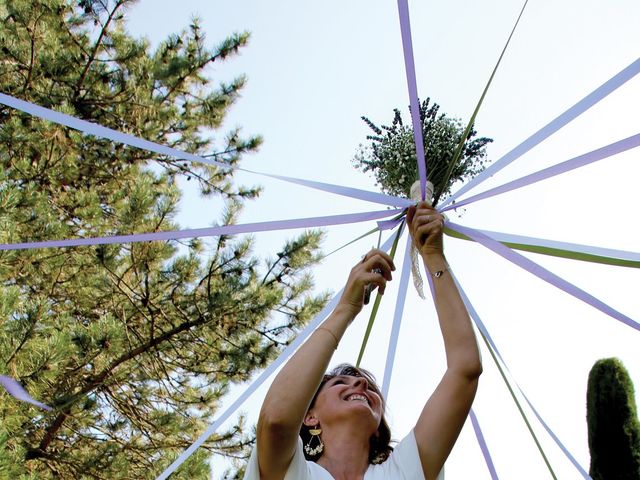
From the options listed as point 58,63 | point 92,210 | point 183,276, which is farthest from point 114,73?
point 183,276

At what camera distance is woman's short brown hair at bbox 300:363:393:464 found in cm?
187

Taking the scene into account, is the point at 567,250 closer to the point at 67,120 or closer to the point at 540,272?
the point at 540,272

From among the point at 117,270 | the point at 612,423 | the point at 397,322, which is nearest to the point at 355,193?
the point at 397,322

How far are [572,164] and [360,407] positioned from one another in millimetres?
867

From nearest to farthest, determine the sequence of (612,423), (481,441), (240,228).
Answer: (240,228), (481,441), (612,423)

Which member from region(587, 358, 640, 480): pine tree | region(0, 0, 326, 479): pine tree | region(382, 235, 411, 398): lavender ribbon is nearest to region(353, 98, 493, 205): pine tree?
region(382, 235, 411, 398): lavender ribbon

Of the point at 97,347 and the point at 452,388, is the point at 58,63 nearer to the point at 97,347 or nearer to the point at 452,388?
the point at 97,347

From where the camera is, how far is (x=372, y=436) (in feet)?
6.31

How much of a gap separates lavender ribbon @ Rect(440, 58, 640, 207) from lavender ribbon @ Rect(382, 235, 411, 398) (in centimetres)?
43

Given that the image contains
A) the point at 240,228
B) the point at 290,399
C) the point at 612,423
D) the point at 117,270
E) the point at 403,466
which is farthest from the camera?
the point at 612,423

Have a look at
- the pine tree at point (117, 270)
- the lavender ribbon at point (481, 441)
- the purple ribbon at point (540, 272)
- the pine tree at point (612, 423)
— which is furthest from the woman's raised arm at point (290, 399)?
the pine tree at point (612, 423)

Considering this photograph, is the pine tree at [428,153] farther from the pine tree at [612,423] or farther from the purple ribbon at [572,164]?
the pine tree at [612,423]

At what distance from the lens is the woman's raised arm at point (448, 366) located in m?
1.62

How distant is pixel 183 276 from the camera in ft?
19.2
